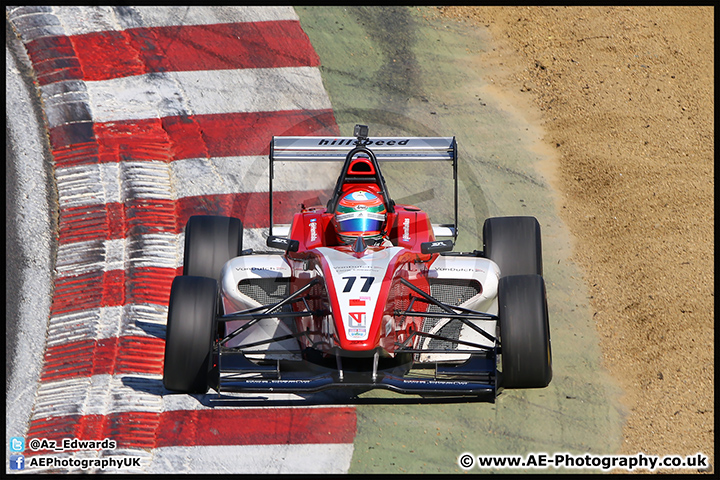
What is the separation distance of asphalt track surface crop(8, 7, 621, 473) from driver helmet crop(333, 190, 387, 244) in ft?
5.04

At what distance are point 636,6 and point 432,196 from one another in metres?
5.23

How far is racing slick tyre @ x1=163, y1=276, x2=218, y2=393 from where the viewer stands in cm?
660

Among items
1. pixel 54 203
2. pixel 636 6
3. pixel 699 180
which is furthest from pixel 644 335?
pixel 54 203

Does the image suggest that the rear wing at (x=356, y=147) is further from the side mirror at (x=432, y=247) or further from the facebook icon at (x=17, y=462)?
the facebook icon at (x=17, y=462)

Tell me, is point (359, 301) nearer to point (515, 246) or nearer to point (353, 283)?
point (353, 283)

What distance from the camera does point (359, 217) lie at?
7723 mm

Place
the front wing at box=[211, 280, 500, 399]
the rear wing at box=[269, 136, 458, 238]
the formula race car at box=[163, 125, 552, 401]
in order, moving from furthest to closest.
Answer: the rear wing at box=[269, 136, 458, 238]
the formula race car at box=[163, 125, 552, 401]
the front wing at box=[211, 280, 500, 399]

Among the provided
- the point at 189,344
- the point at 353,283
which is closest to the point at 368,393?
the point at 353,283

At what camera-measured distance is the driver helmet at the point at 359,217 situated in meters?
7.72

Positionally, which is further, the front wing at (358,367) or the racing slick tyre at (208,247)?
the racing slick tyre at (208,247)

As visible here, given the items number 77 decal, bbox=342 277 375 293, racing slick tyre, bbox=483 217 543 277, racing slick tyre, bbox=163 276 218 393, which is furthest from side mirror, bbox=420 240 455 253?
racing slick tyre, bbox=163 276 218 393

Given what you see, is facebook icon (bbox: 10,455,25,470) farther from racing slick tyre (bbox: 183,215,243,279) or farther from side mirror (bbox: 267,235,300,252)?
side mirror (bbox: 267,235,300,252)

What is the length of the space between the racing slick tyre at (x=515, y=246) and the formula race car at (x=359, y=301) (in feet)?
0.04

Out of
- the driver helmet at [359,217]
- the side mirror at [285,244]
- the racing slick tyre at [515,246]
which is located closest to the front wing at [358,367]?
the side mirror at [285,244]
